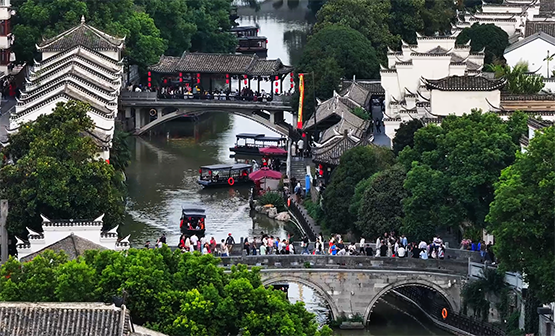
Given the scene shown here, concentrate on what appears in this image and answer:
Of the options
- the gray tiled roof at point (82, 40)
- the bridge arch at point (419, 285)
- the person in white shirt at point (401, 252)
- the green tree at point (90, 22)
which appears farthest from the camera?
the green tree at point (90, 22)

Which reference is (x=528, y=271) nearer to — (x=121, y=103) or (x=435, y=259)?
(x=435, y=259)

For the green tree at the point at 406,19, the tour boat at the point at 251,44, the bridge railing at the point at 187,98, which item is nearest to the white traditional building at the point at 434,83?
the bridge railing at the point at 187,98

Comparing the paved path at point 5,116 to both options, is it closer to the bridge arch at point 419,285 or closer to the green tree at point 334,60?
the green tree at point 334,60

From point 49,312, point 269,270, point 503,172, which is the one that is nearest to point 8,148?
point 269,270

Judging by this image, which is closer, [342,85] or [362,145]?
[362,145]

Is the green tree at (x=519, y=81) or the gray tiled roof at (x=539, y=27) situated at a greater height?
the gray tiled roof at (x=539, y=27)

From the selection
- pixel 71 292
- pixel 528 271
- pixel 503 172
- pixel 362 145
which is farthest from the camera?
pixel 362 145

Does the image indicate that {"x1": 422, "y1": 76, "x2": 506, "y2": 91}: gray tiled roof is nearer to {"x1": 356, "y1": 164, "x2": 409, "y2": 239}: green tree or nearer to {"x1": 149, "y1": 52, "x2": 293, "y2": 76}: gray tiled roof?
{"x1": 356, "y1": 164, "x2": 409, "y2": 239}: green tree
